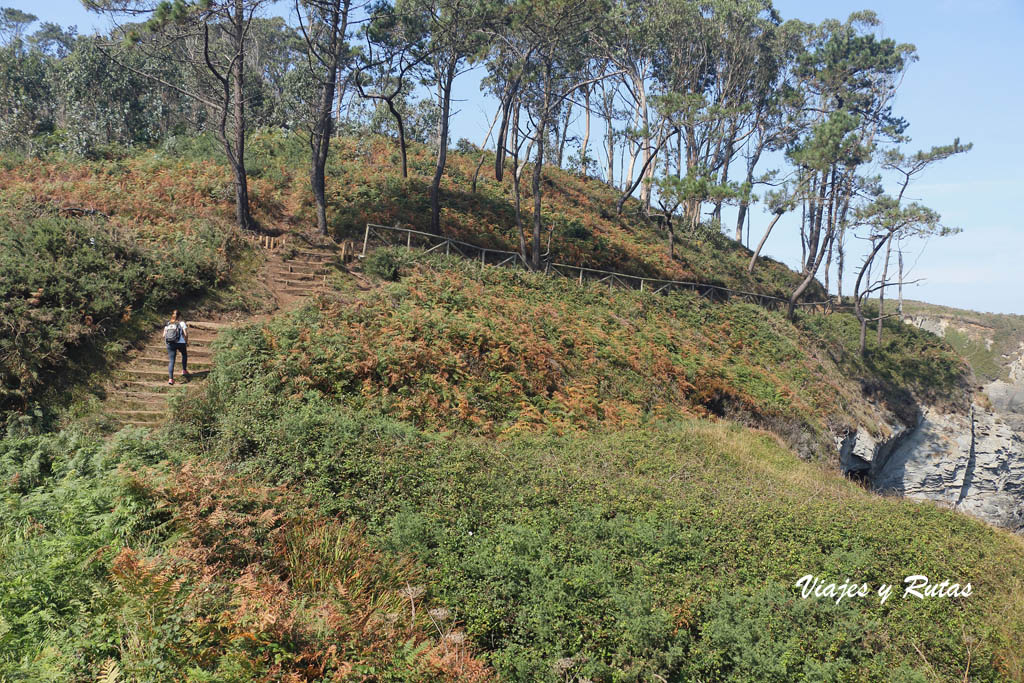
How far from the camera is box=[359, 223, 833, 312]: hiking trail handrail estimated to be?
71.9 feet

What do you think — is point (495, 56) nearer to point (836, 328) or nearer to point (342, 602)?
point (836, 328)

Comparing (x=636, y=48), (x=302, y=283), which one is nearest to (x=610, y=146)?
(x=636, y=48)

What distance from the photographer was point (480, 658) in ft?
19.3

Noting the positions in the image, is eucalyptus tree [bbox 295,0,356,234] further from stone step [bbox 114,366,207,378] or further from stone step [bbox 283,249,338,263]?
stone step [bbox 114,366,207,378]

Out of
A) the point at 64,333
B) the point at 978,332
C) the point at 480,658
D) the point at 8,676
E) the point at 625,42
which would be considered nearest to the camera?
the point at 8,676

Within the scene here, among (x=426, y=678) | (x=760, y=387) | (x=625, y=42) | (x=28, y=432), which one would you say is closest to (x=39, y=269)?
(x=28, y=432)

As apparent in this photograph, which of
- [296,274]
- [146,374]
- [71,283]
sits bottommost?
[146,374]

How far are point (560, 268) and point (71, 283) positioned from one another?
17.6m

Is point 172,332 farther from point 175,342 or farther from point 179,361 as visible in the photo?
point 179,361

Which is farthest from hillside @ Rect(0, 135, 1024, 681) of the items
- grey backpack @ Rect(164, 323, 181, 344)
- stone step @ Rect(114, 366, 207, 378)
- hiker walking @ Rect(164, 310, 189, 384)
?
grey backpack @ Rect(164, 323, 181, 344)

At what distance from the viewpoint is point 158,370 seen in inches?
470

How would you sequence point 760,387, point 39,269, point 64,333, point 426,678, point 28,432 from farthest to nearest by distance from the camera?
point 760,387 → point 39,269 → point 64,333 → point 28,432 → point 426,678

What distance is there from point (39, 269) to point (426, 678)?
12099 millimetres

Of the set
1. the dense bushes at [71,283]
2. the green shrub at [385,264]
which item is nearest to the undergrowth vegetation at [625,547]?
the dense bushes at [71,283]
